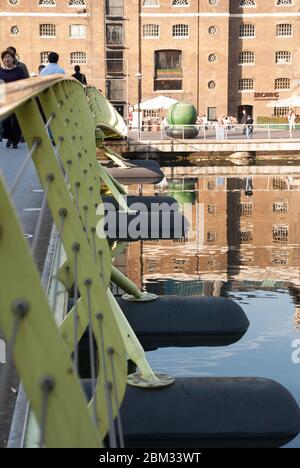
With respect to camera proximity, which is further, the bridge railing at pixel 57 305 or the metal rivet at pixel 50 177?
the metal rivet at pixel 50 177

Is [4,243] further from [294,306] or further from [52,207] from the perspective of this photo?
[294,306]

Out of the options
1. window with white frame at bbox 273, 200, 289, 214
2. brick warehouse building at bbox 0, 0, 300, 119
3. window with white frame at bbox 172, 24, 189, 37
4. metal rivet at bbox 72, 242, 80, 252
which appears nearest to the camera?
metal rivet at bbox 72, 242, 80, 252

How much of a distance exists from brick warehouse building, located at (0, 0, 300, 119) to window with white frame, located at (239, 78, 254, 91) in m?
0.09

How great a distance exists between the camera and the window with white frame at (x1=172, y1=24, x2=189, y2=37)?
54.3m

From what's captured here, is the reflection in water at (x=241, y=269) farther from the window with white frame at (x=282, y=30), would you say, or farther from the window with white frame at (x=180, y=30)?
the window with white frame at (x=282, y=30)

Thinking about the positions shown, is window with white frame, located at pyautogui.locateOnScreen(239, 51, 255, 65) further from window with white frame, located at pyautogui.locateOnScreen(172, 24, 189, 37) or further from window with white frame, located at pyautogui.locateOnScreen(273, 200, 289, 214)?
window with white frame, located at pyautogui.locateOnScreen(273, 200, 289, 214)

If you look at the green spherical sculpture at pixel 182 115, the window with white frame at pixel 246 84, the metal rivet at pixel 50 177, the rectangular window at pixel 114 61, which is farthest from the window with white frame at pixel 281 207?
the window with white frame at pixel 246 84

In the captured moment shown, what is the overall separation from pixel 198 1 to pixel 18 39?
11.7 meters

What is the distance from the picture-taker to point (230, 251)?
15.9 m

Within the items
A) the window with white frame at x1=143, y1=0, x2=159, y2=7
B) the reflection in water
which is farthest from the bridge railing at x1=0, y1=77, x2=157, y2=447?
the window with white frame at x1=143, y1=0, x2=159, y2=7

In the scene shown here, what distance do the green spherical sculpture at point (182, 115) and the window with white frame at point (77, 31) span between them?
56.7 feet

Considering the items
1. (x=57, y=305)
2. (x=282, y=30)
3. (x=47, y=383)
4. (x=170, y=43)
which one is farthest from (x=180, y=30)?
(x=47, y=383)

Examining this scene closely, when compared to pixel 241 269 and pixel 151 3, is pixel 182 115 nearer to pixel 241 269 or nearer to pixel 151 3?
pixel 151 3

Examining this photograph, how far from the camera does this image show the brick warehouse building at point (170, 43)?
2105 inches
